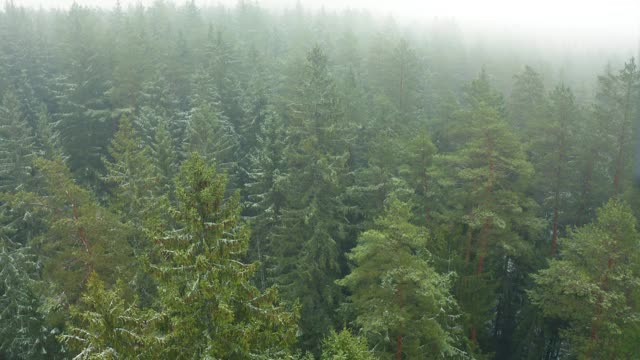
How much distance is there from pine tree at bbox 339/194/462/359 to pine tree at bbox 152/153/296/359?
19.3 feet

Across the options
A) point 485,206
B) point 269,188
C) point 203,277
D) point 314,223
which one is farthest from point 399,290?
point 269,188

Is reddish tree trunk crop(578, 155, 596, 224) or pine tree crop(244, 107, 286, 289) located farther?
reddish tree trunk crop(578, 155, 596, 224)

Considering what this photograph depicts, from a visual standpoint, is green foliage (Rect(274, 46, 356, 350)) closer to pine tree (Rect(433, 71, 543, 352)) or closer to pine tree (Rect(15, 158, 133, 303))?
pine tree (Rect(433, 71, 543, 352))

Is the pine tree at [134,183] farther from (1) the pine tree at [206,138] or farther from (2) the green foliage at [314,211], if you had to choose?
(2) the green foliage at [314,211]

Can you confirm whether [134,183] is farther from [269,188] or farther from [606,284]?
[606,284]

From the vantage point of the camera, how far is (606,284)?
62.4ft

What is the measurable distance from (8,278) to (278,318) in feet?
58.4

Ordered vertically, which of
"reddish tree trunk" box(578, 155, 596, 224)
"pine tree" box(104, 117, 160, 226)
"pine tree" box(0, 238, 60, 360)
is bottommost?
"pine tree" box(0, 238, 60, 360)

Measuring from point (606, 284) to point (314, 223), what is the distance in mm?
12704

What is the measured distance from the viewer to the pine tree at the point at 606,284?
18.6 m

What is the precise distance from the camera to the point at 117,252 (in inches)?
807

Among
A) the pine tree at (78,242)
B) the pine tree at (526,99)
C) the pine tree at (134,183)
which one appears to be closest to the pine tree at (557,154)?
the pine tree at (526,99)

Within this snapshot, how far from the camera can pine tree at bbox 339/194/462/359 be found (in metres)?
16.2

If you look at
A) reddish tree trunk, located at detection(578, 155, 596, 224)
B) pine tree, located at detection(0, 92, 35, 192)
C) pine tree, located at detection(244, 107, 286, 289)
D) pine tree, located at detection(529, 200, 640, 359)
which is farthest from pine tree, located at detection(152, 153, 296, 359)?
reddish tree trunk, located at detection(578, 155, 596, 224)
